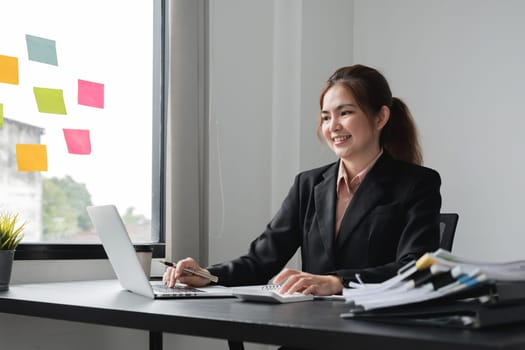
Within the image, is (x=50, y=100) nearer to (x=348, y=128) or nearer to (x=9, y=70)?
(x=9, y=70)

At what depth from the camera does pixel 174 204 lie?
2629 millimetres

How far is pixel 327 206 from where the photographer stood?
213 centimetres

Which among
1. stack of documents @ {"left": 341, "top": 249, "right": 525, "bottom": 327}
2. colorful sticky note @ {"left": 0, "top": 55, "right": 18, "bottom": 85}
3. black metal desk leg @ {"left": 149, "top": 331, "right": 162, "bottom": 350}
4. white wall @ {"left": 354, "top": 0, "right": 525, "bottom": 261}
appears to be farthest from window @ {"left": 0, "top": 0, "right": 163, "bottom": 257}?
stack of documents @ {"left": 341, "top": 249, "right": 525, "bottom": 327}

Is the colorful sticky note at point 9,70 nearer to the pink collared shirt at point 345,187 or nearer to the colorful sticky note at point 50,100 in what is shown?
the colorful sticky note at point 50,100

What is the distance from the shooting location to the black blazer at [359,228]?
1.95 m

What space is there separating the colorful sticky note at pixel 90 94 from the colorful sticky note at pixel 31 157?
10.2 inches

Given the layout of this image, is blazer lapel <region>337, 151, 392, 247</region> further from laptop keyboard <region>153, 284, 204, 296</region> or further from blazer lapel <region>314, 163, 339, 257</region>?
laptop keyboard <region>153, 284, 204, 296</region>

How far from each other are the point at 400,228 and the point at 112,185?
123 cm

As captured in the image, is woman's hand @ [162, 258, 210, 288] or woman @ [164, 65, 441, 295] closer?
woman's hand @ [162, 258, 210, 288]

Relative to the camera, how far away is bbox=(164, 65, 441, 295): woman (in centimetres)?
200

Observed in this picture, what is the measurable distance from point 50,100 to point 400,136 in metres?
1.16

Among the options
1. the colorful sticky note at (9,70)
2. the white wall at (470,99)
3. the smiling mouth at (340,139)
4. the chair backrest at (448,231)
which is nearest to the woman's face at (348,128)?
the smiling mouth at (340,139)

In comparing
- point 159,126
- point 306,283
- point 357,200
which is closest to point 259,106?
point 159,126

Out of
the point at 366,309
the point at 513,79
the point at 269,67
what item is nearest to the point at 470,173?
the point at 513,79
